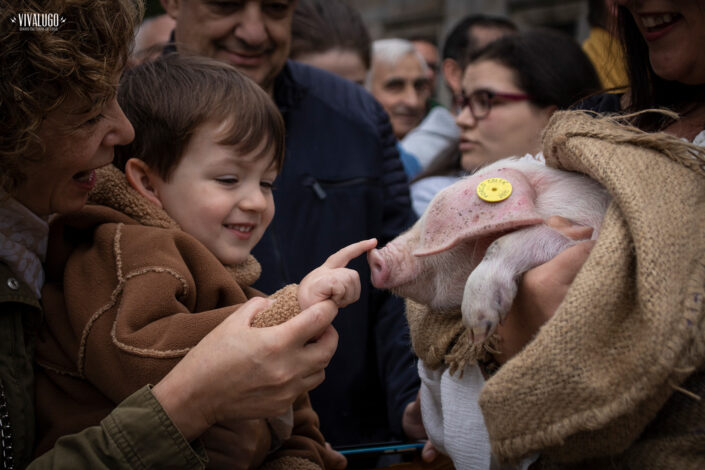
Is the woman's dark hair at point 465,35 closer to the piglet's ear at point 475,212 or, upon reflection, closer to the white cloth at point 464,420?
the piglet's ear at point 475,212

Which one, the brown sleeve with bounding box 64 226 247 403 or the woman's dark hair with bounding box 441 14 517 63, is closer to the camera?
the brown sleeve with bounding box 64 226 247 403

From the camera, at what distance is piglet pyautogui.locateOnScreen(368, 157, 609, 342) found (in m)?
1.47

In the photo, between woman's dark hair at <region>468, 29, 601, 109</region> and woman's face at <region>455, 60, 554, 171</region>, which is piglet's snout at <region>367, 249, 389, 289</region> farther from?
woman's dark hair at <region>468, 29, 601, 109</region>

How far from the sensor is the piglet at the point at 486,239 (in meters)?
1.47

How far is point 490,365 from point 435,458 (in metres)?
0.57

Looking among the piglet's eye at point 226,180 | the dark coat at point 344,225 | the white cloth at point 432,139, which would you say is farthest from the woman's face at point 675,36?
the white cloth at point 432,139

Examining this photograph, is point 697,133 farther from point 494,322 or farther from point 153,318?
point 153,318

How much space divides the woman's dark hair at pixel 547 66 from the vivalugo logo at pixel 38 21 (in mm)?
2616

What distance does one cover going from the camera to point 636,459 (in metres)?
1.36

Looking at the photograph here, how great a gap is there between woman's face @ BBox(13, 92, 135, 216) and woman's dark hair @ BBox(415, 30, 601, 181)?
2428 millimetres

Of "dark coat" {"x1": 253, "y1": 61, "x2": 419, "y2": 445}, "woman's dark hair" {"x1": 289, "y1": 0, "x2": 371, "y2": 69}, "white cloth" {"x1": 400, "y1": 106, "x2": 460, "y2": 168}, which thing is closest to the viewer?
"dark coat" {"x1": 253, "y1": 61, "x2": 419, "y2": 445}

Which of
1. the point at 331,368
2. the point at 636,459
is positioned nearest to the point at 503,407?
the point at 636,459

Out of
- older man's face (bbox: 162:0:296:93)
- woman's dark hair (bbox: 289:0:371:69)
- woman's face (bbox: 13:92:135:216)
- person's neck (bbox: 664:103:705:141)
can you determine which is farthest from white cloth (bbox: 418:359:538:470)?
woman's dark hair (bbox: 289:0:371:69)

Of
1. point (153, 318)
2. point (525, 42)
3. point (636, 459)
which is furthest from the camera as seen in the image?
point (525, 42)
